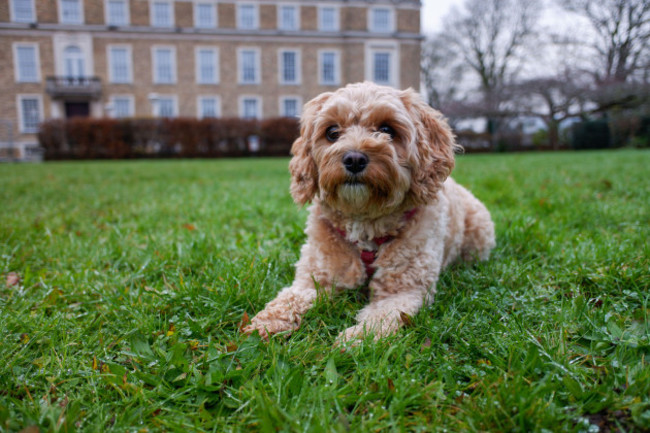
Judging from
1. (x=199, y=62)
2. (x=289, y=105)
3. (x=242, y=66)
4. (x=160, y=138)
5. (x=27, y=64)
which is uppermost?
(x=199, y=62)

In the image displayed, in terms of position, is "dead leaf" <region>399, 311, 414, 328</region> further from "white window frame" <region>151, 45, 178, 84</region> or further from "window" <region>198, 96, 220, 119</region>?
"white window frame" <region>151, 45, 178, 84</region>

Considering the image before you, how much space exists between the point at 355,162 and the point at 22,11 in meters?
39.8

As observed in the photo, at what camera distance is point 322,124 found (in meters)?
2.57

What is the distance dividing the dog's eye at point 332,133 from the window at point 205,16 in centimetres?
3475

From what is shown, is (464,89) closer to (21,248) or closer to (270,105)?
(270,105)

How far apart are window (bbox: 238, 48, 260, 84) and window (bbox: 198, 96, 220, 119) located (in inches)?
108

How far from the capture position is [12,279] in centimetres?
288

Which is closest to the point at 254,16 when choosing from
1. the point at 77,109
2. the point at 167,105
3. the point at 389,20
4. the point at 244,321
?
the point at 167,105

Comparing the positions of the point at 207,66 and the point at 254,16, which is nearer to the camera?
the point at 254,16

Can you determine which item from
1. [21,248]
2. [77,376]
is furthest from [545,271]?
[21,248]

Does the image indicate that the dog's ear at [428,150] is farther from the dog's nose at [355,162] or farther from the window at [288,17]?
the window at [288,17]

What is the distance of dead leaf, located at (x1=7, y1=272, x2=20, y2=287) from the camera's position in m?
2.80

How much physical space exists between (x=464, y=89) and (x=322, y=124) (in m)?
38.6

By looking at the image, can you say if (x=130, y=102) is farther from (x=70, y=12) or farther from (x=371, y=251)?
(x=371, y=251)
